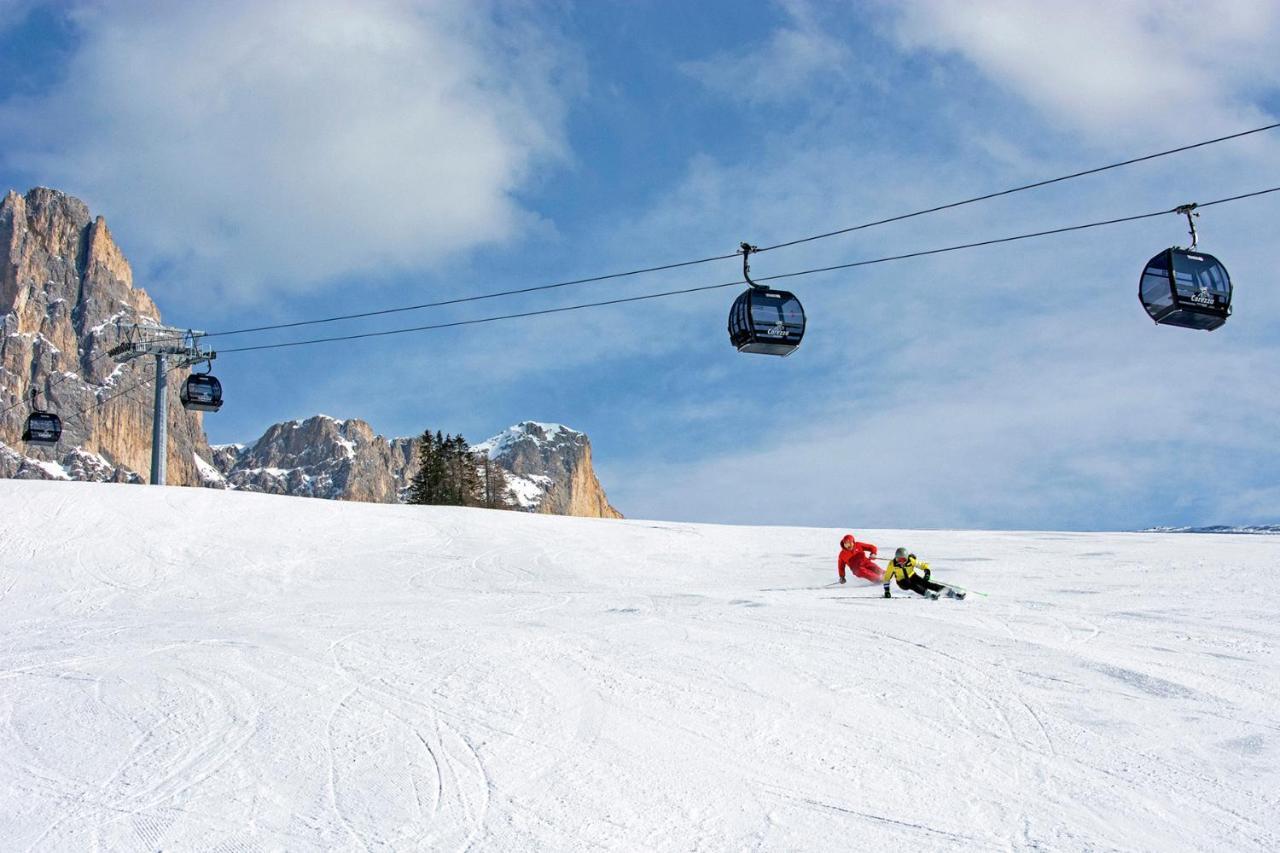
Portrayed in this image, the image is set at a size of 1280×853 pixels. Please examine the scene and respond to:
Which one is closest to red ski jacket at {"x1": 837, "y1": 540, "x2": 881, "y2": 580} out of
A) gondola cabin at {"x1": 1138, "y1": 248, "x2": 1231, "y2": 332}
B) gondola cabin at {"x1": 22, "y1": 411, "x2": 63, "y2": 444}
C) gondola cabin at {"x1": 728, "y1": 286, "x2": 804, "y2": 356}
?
gondola cabin at {"x1": 728, "y1": 286, "x2": 804, "y2": 356}

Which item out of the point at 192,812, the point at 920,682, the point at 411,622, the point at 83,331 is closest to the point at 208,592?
the point at 411,622

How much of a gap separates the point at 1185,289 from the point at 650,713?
10.6m

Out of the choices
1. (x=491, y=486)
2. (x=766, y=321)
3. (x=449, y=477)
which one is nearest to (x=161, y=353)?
(x=766, y=321)

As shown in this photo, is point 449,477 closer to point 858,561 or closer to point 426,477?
point 426,477

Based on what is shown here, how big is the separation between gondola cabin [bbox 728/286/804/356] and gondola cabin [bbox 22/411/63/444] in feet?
96.6

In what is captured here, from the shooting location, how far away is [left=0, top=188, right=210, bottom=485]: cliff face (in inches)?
6368

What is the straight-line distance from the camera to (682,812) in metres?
7.26

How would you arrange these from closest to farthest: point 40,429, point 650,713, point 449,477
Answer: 1. point 650,713
2. point 40,429
3. point 449,477

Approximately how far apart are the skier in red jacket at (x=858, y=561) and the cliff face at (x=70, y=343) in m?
159

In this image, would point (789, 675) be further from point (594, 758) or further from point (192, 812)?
point (192, 812)

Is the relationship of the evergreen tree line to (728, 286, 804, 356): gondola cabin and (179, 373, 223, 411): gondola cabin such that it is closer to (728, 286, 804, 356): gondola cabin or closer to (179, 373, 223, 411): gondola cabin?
(179, 373, 223, 411): gondola cabin

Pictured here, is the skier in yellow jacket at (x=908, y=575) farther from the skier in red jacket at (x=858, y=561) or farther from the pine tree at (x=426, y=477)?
the pine tree at (x=426, y=477)

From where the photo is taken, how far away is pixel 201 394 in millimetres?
31453

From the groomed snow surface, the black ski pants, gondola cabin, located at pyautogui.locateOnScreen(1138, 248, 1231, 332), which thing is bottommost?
the groomed snow surface
